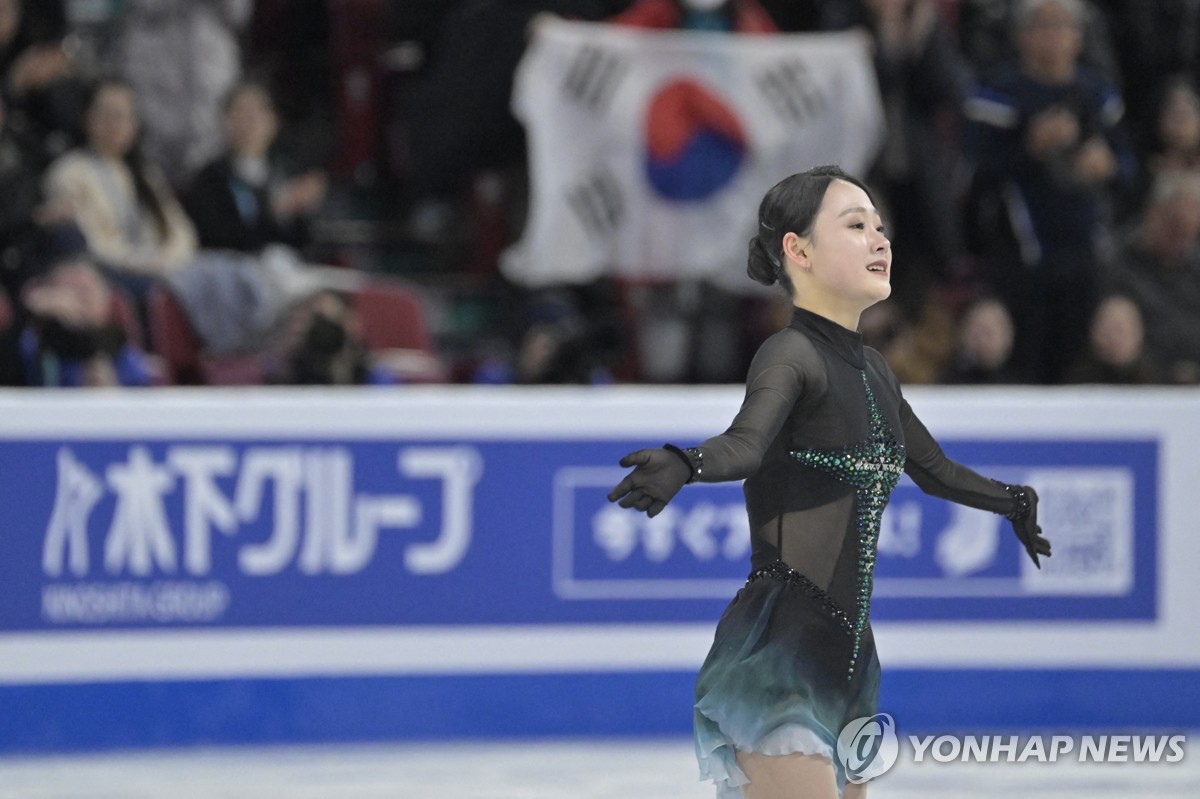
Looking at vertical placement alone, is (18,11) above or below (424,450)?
above

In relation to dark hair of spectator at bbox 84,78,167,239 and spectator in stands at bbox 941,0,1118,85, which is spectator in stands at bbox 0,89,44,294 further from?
spectator in stands at bbox 941,0,1118,85

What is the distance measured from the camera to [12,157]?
5910 millimetres

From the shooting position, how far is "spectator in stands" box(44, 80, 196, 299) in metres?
5.96

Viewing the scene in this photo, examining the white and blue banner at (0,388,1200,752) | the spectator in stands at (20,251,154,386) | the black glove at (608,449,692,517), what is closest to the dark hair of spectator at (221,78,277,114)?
the spectator in stands at (20,251,154,386)

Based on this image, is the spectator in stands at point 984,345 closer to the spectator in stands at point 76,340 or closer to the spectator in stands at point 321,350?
the spectator in stands at point 321,350

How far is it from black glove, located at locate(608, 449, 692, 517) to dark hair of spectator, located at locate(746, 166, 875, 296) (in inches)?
18.9

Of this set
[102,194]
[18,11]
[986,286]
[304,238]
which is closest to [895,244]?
[986,286]

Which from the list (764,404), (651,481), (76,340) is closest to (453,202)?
(76,340)

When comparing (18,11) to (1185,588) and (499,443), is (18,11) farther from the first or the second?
(1185,588)

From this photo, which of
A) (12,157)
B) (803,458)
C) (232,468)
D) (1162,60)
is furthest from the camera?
(1162,60)

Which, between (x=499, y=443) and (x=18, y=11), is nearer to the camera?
(x=499, y=443)

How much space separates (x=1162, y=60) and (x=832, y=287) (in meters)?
5.83

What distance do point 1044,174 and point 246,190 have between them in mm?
3016

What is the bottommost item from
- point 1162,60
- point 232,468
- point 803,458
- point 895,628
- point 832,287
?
point 895,628
